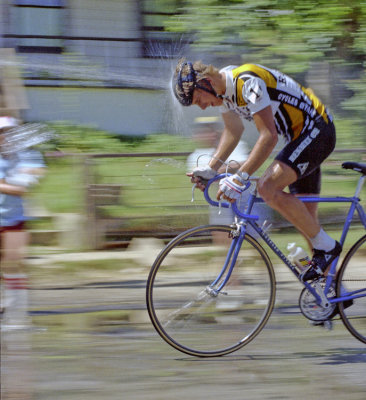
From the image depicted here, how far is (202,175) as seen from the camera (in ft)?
15.5

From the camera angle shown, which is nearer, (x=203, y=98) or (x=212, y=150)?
(x=203, y=98)

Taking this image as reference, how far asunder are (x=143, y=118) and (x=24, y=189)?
6.42 metres

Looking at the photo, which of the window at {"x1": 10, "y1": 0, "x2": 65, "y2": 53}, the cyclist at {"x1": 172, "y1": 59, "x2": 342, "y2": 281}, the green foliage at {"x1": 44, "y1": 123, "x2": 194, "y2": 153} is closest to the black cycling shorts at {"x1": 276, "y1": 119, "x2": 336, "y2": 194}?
the cyclist at {"x1": 172, "y1": 59, "x2": 342, "y2": 281}

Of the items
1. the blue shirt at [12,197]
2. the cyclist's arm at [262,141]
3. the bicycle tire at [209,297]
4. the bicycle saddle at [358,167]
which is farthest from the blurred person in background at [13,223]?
the bicycle saddle at [358,167]

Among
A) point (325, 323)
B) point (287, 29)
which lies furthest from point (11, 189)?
point (287, 29)

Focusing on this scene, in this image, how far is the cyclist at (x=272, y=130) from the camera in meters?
4.52

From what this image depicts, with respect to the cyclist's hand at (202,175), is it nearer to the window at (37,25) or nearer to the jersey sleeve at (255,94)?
the jersey sleeve at (255,94)

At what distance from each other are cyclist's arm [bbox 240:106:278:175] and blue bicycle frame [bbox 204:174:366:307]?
170 mm

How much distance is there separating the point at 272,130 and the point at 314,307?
1.17 meters

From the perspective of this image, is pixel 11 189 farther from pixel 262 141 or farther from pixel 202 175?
pixel 262 141

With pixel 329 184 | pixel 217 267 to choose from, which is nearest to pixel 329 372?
pixel 217 267

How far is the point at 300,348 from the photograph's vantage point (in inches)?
195

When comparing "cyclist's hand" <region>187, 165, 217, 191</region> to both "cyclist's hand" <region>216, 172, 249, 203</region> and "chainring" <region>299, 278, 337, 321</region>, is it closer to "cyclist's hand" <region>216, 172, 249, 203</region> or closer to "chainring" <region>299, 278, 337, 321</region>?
"cyclist's hand" <region>216, 172, 249, 203</region>

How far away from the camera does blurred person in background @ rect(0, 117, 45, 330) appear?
5.36 meters
